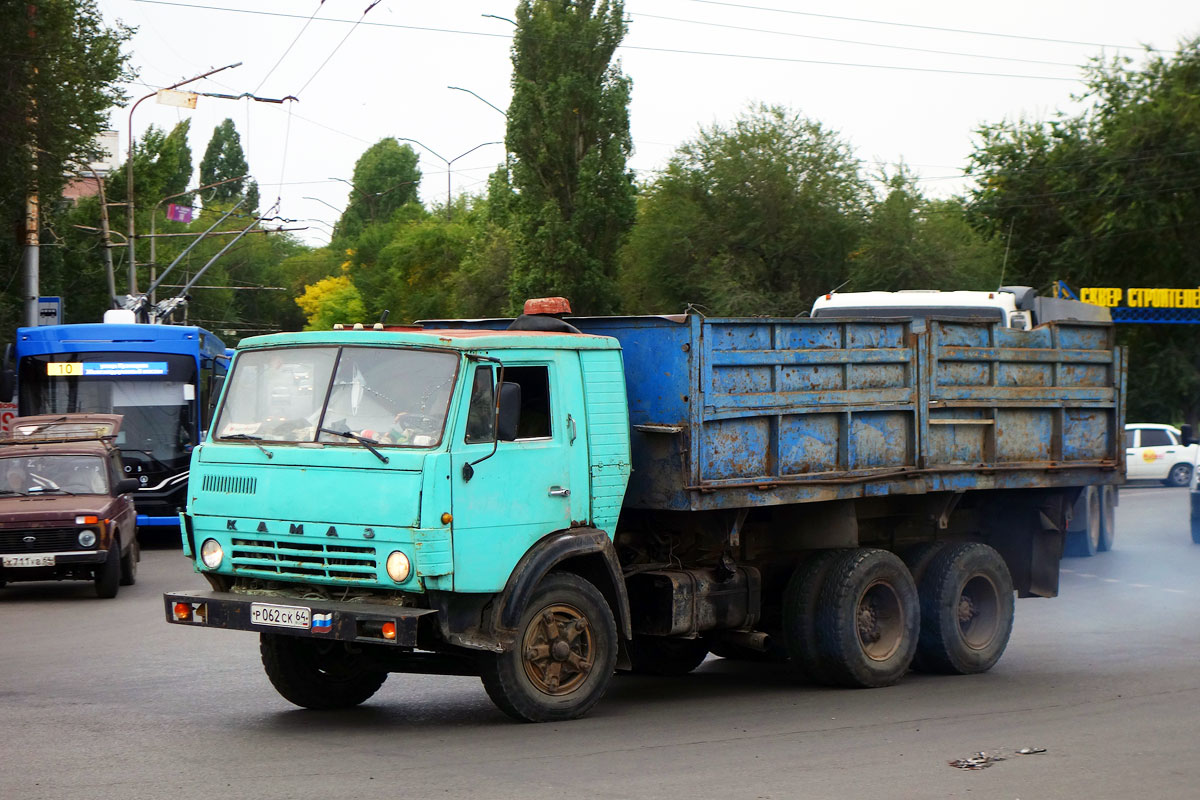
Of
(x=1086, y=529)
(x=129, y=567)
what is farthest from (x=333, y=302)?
(x=1086, y=529)

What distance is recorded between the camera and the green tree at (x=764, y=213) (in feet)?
141

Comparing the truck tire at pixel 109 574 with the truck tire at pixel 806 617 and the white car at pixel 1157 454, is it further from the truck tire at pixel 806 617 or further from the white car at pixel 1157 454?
the white car at pixel 1157 454

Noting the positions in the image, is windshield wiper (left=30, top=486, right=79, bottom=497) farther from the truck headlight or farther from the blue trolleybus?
the truck headlight

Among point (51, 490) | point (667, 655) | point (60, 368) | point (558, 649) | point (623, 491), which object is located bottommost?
point (667, 655)

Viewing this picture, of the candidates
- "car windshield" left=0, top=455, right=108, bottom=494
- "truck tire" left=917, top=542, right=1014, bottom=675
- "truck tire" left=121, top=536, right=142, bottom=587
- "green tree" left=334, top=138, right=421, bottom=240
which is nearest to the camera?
"truck tire" left=917, top=542, right=1014, bottom=675

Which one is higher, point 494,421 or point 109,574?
point 494,421

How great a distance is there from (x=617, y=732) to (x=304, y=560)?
6.38 ft

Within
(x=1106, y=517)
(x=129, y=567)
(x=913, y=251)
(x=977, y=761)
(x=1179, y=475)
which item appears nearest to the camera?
(x=977, y=761)

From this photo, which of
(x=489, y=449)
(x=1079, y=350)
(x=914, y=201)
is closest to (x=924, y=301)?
(x=1079, y=350)

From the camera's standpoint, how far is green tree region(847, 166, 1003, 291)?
41781 millimetres

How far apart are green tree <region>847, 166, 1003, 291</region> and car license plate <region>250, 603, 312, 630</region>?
35314 mm

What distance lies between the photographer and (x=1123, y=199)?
131 feet

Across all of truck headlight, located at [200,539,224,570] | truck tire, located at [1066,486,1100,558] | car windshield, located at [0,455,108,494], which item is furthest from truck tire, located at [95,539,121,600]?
truck tire, located at [1066,486,1100,558]

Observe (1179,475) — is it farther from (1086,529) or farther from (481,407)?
(481,407)
